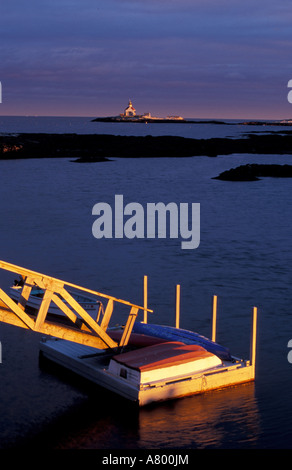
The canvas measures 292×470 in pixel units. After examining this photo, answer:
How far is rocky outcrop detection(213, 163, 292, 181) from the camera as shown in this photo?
240 feet

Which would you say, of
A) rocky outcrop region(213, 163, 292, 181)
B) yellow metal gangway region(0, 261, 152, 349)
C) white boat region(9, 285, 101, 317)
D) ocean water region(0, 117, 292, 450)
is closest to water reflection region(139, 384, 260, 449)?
ocean water region(0, 117, 292, 450)

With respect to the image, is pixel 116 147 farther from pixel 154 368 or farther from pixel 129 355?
pixel 154 368

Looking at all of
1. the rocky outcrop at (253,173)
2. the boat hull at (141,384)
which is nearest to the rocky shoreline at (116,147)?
the rocky outcrop at (253,173)

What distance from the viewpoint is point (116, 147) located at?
388 ft

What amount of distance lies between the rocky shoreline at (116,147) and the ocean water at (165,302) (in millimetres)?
45701

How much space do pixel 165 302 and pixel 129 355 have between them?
814 cm

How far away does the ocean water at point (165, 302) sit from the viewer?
13500 millimetres

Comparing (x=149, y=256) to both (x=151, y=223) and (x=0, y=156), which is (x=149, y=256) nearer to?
(x=151, y=223)

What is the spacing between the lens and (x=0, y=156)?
104 m

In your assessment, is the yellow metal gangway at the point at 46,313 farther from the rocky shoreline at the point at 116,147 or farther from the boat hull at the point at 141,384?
the rocky shoreline at the point at 116,147

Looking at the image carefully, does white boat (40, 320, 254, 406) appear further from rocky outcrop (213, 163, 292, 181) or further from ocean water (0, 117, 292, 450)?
rocky outcrop (213, 163, 292, 181)

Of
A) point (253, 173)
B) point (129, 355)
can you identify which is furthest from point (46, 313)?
point (253, 173)

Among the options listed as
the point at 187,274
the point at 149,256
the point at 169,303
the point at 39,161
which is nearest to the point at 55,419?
the point at 169,303

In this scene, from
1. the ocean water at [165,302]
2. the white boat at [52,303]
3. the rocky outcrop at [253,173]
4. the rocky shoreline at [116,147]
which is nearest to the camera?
the ocean water at [165,302]
